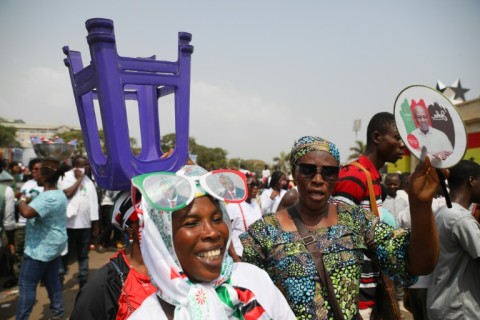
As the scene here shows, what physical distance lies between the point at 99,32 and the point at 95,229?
21.0 ft

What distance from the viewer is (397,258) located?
1.80 metres

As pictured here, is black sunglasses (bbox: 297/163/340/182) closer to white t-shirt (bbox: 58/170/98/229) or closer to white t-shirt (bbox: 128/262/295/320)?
white t-shirt (bbox: 128/262/295/320)

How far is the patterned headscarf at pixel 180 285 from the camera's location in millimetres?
1224

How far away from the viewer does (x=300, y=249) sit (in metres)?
1.88

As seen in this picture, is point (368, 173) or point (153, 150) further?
point (368, 173)

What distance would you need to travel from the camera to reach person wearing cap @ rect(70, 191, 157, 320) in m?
1.63

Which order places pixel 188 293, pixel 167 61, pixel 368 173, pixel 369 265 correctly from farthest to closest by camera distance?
pixel 368 173 < pixel 369 265 < pixel 167 61 < pixel 188 293

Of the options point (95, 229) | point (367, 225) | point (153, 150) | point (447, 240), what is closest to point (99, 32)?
point (153, 150)

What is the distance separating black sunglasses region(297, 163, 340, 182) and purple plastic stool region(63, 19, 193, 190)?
0.71 metres

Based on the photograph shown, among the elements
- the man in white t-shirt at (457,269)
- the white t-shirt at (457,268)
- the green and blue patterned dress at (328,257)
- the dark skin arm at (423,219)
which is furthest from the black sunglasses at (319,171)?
the white t-shirt at (457,268)

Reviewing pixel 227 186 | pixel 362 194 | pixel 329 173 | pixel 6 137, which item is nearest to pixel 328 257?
pixel 329 173

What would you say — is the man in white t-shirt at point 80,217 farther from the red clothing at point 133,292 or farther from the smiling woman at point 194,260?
→ the smiling woman at point 194,260

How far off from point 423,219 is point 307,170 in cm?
65

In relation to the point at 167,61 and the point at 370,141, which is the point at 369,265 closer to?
the point at 370,141
